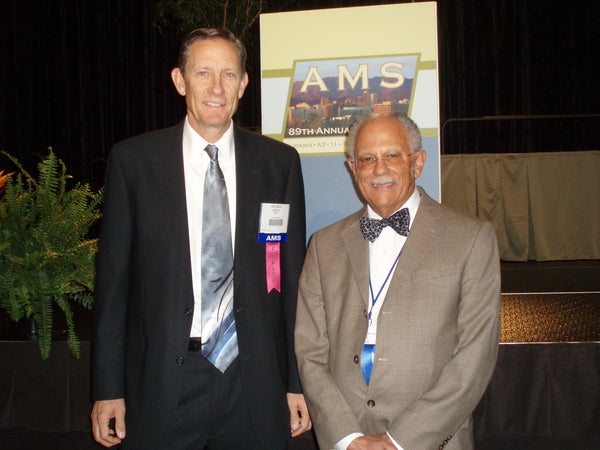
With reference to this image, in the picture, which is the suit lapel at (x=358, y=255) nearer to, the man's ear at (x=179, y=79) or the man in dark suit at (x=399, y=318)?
the man in dark suit at (x=399, y=318)

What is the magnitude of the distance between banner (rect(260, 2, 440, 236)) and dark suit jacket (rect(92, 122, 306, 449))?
801 mm

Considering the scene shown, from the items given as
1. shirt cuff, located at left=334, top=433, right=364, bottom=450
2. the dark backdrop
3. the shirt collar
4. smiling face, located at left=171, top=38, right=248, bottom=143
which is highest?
the dark backdrop

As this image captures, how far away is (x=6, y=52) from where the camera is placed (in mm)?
10914

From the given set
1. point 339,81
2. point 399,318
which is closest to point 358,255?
point 399,318

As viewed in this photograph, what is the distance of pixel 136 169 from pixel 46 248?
1.04 metres

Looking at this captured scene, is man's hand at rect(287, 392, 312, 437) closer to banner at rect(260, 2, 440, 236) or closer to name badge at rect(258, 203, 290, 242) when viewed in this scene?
name badge at rect(258, 203, 290, 242)

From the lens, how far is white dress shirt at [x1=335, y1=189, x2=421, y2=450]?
5.44 ft

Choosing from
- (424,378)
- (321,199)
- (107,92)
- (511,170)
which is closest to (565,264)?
(511,170)

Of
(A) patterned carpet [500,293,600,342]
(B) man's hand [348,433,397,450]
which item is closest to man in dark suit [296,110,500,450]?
(B) man's hand [348,433,397,450]

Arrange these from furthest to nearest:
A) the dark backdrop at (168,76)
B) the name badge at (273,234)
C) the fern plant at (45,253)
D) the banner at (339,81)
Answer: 1. the dark backdrop at (168,76)
2. the fern plant at (45,253)
3. the banner at (339,81)
4. the name badge at (273,234)

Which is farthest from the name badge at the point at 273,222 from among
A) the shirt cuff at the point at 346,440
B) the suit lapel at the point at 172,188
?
the shirt cuff at the point at 346,440

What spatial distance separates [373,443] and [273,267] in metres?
0.57

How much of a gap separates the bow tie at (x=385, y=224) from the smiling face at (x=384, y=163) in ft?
0.12

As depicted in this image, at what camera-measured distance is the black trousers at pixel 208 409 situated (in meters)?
1.64
